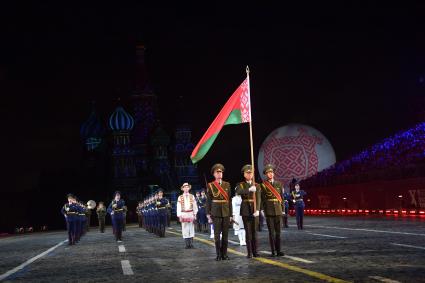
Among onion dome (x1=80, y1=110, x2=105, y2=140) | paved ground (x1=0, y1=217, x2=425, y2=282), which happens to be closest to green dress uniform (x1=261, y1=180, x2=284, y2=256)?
paved ground (x1=0, y1=217, x2=425, y2=282)

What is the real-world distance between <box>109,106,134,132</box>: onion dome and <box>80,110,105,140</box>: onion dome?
6.41 m

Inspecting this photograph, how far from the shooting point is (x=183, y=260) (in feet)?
49.1

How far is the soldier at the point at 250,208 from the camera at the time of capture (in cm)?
1461

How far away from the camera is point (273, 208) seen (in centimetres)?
1481

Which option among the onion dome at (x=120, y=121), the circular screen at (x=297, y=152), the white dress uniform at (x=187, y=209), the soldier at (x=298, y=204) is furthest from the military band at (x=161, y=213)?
the onion dome at (x=120, y=121)

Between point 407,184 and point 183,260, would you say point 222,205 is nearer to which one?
point 183,260

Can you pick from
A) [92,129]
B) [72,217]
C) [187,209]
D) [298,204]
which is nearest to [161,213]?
[72,217]

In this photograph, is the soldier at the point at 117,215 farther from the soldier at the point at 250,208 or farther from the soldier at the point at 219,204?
the soldier at the point at 250,208

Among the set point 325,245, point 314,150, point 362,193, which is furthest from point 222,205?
point 314,150

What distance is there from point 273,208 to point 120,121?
521 feet

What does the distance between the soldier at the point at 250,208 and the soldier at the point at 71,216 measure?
43.5ft

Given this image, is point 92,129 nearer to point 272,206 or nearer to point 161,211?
point 161,211

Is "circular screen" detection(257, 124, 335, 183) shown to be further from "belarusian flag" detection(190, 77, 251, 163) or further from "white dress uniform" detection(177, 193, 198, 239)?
"belarusian flag" detection(190, 77, 251, 163)

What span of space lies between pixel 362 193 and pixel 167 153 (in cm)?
12751
